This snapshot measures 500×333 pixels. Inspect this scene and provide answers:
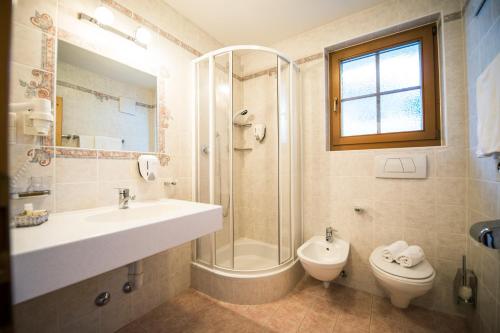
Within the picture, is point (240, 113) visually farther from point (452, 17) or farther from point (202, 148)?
point (452, 17)

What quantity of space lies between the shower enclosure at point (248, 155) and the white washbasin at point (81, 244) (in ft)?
2.06

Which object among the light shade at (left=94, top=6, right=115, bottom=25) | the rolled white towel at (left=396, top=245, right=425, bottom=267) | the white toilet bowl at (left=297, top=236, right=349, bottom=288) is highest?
the light shade at (left=94, top=6, right=115, bottom=25)

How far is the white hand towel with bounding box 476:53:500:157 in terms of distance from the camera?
88 centimetres

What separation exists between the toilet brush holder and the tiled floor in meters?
0.20

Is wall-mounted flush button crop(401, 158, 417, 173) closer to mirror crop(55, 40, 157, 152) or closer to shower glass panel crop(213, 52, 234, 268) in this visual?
shower glass panel crop(213, 52, 234, 268)

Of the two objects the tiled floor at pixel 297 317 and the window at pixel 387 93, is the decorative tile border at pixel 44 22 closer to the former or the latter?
the tiled floor at pixel 297 317

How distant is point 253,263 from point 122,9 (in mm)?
2297

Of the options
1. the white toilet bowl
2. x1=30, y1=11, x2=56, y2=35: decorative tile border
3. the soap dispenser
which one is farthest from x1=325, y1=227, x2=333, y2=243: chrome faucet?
x1=30, y1=11, x2=56, y2=35: decorative tile border

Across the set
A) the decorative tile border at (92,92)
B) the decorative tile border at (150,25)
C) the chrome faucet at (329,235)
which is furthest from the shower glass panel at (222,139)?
the chrome faucet at (329,235)

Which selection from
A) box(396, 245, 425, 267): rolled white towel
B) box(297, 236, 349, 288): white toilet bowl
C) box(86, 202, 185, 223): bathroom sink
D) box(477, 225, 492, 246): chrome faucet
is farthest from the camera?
box(297, 236, 349, 288): white toilet bowl

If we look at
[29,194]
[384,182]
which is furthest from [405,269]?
[29,194]

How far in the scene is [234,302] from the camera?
1588mm

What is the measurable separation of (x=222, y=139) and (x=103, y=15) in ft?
3.51

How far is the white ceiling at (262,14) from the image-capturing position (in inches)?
65.8
